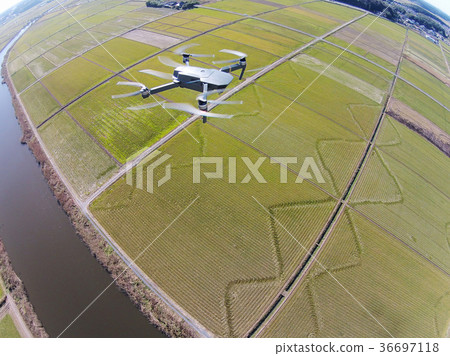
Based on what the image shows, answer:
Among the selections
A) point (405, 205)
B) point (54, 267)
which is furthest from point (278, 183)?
point (54, 267)

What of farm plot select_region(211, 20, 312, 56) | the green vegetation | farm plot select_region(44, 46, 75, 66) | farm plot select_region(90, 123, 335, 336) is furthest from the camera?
farm plot select_region(211, 20, 312, 56)

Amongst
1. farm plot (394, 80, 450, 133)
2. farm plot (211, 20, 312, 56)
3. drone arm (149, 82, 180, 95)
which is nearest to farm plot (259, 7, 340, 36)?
farm plot (211, 20, 312, 56)

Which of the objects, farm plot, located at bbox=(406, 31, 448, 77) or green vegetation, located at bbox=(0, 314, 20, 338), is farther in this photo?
farm plot, located at bbox=(406, 31, 448, 77)

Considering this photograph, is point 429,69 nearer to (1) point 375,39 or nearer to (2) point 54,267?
(1) point 375,39

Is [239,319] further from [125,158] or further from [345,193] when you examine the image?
[125,158]

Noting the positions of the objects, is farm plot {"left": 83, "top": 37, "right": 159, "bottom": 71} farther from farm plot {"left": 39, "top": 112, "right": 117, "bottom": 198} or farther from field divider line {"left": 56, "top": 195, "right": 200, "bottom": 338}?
field divider line {"left": 56, "top": 195, "right": 200, "bottom": 338}

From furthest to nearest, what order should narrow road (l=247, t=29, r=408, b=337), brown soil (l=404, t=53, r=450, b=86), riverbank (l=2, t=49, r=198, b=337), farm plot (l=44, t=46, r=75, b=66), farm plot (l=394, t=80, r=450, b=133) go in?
brown soil (l=404, t=53, r=450, b=86) < farm plot (l=44, t=46, r=75, b=66) < farm plot (l=394, t=80, r=450, b=133) < riverbank (l=2, t=49, r=198, b=337) < narrow road (l=247, t=29, r=408, b=337)
